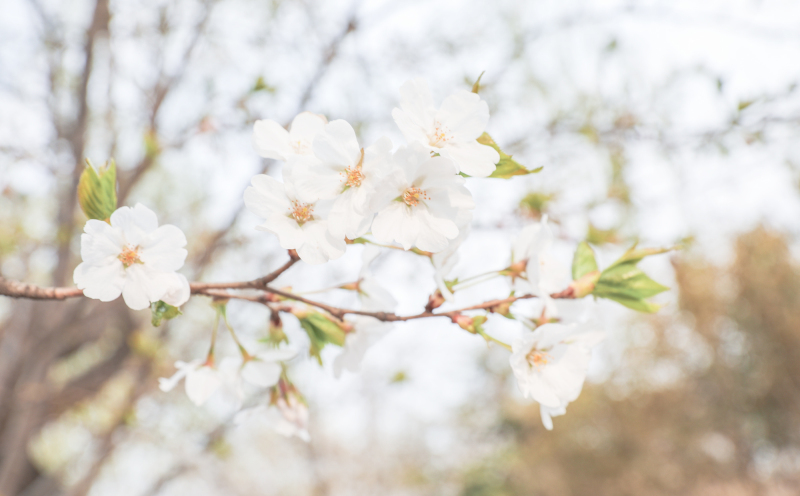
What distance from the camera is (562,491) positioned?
A: 983 cm

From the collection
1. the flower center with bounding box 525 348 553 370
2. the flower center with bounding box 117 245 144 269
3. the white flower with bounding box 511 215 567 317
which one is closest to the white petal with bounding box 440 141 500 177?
the white flower with bounding box 511 215 567 317

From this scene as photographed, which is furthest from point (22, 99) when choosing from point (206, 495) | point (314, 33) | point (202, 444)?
point (206, 495)

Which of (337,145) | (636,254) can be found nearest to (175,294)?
(337,145)

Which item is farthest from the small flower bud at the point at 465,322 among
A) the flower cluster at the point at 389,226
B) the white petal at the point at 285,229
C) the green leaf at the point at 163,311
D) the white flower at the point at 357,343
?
the green leaf at the point at 163,311

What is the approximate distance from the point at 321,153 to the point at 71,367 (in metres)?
6.60

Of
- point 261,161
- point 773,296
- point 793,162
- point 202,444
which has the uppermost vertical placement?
point 793,162

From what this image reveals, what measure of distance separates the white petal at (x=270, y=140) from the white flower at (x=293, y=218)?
5cm

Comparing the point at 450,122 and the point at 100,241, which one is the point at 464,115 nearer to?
the point at 450,122

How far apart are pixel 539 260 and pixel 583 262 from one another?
0.08 meters

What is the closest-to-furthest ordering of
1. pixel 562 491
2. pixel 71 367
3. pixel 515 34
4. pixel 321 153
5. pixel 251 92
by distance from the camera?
pixel 321 153 → pixel 251 92 → pixel 515 34 → pixel 71 367 → pixel 562 491

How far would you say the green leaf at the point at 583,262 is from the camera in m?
0.64

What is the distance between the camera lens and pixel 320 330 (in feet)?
2.18

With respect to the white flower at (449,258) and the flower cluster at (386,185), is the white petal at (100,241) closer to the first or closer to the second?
the flower cluster at (386,185)

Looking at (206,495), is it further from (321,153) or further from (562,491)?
(321,153)
